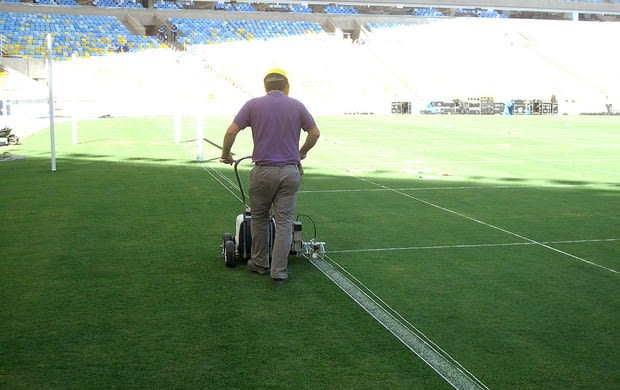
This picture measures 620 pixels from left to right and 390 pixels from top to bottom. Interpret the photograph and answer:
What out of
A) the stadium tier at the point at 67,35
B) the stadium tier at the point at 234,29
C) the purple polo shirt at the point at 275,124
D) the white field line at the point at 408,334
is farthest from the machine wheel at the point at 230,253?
the stadium tier at the point at 234,29

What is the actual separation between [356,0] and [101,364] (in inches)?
2596

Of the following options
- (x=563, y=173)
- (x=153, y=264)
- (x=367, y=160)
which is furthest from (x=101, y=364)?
(x=367, y=160)

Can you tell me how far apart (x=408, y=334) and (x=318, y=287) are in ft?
5.06

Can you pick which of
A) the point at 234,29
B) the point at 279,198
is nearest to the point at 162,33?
the point at 234,29

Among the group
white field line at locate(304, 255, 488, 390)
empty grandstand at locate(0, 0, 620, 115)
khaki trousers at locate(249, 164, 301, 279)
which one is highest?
empty grandstand at locate(0, 0, 620, 115)

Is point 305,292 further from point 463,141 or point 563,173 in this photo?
point 463,141

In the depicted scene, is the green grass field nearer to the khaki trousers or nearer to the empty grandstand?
the khaki trousers

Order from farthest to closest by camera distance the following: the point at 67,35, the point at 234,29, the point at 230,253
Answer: the point at 234,29 < the point at 67,35 < the point at 230,253

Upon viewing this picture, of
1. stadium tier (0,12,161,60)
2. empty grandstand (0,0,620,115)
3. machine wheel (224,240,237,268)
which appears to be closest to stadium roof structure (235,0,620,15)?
empty grandstand (0,0,620,115)

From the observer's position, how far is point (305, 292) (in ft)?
23.7

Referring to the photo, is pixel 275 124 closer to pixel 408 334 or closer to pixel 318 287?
pixel 318 287

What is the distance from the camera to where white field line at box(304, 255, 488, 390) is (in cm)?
514

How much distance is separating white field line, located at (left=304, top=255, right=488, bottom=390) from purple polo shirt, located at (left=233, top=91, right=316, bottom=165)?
1245 millimetres

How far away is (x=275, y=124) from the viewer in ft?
24.7
